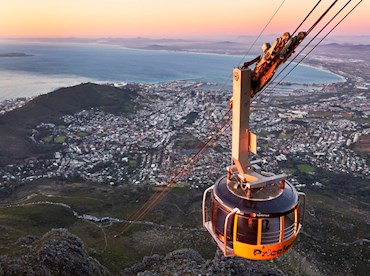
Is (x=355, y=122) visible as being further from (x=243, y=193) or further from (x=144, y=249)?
(x=243, y=193)

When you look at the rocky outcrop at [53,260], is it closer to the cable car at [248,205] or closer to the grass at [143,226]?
the grass at [143,226]

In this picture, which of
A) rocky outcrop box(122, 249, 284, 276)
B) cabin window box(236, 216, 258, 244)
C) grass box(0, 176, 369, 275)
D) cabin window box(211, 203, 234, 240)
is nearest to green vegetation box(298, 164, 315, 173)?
grass box(0, 176, 369, 275)

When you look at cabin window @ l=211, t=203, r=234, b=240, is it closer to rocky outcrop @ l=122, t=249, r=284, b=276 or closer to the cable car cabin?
the cable car cabin

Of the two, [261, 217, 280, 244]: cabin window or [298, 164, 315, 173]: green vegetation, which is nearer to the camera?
[261, 217, 280, 244]: cabin window

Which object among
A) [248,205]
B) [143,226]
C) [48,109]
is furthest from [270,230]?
[48,109]

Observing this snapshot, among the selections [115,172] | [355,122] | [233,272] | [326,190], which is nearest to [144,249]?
[233,272]

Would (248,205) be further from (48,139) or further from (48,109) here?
(48,109)
